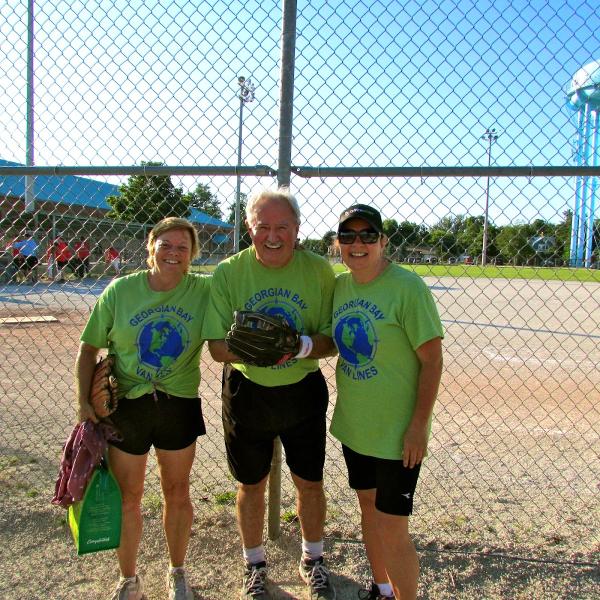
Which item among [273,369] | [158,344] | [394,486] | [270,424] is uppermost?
[158,344]

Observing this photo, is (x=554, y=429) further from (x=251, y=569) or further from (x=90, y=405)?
(x=90, y=405)

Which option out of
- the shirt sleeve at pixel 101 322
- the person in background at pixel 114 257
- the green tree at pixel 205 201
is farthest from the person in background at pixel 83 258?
the shirt sleeve at pixel 101 322

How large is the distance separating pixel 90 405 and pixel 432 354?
1624 millimetres

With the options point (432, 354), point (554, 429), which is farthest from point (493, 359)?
point (432, 354)

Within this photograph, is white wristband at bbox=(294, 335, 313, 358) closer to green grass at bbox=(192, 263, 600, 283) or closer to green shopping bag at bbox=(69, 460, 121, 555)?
green shopping bag at bbox=(69, 460, 121, 555)

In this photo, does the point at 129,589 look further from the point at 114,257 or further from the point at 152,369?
the point at 114,257

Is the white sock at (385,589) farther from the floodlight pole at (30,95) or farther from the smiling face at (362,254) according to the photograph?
the floodlight pole at (30,95)

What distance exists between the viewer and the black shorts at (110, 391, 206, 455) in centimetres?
256

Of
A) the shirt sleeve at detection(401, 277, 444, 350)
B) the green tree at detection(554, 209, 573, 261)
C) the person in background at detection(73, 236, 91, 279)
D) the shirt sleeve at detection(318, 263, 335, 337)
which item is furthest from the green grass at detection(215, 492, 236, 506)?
the person in background at detection(73, 236, 91, 279)

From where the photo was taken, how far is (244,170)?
9.68ft

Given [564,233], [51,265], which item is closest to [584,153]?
[564,233]

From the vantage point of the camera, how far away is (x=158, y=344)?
101 inches

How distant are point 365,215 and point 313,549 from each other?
69.7 inches

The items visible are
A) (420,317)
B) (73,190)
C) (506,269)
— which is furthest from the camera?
(73,190)
